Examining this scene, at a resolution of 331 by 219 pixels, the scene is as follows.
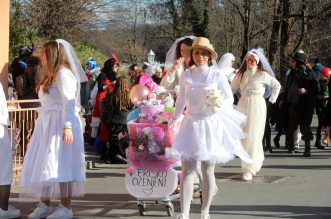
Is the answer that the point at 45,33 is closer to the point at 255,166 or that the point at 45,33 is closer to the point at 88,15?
the point at 88,15

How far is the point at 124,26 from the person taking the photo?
1432 inches

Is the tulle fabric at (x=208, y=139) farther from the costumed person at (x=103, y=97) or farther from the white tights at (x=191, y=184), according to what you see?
the costumed person at (x=103, y=97)

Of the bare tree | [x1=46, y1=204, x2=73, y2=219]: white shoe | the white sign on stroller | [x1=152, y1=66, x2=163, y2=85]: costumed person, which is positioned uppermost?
Answer: the bare tree

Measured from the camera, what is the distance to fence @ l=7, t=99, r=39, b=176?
9.28m

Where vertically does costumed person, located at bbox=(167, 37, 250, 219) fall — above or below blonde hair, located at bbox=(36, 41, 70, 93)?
below

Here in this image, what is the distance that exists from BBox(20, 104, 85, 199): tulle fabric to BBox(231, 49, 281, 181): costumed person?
143 inches

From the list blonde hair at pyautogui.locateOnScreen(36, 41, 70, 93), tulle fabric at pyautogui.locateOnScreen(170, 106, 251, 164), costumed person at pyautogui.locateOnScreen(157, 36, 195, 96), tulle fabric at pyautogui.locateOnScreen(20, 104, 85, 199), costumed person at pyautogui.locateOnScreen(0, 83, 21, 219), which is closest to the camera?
tulle fabric at pyautogui.locateOnScreen(170, 106, 251, 164)

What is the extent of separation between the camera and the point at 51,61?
23.7 ft

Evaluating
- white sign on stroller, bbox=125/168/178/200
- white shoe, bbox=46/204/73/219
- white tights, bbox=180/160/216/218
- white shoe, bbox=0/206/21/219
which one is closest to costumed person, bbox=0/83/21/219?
white shoe, bbox=0/206/21/219

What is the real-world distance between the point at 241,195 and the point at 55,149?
300 centimetres

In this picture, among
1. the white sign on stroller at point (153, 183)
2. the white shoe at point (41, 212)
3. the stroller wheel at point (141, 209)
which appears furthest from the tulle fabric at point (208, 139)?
the white shoe at point (41, 212)

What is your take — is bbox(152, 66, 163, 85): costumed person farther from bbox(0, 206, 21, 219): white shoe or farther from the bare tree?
the bare tree

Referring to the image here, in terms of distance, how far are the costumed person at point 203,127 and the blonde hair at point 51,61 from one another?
141 centimetres

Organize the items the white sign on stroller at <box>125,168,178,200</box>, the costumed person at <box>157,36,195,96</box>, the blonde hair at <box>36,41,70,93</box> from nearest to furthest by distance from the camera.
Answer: the blonde hair at <box>36,41,70,93</box> < the white sign on stroller at <box>125,168,178,200</box> < the costumed person at <box>157,36,195,96</box>
